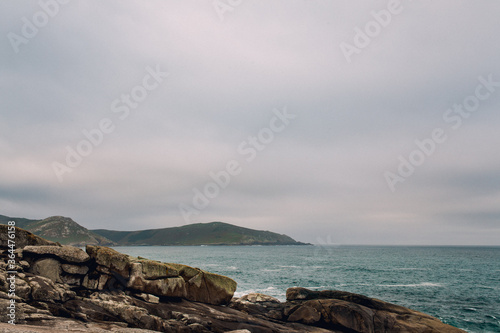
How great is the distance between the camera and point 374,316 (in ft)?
76.9

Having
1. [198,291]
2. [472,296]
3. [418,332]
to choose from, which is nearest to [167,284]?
[198,291]

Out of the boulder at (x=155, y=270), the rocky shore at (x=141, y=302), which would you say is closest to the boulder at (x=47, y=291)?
the rocky shore at (x=141, y=302)

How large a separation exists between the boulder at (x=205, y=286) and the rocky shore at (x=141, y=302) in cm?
8

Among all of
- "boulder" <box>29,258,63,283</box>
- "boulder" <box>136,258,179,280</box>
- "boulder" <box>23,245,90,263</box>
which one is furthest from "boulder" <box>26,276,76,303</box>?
"boulder" <box>136,258,179,280</box>

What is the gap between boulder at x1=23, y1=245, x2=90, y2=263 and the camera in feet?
61.2

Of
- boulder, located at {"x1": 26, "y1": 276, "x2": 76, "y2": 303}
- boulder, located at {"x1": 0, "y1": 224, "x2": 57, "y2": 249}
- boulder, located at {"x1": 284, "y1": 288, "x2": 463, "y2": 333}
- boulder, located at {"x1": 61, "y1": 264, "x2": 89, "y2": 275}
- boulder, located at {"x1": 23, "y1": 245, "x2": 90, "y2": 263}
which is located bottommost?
boulder, located at {"x1": 284, "y1": 288, "x2": 463, "y2": 333}

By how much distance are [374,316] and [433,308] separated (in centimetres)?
2071

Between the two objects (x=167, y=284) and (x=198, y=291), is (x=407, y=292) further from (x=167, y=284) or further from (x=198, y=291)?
(x=167, y=284)

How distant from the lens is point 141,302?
19.5 m

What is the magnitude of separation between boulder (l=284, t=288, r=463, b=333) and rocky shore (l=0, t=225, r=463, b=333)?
0.08 m

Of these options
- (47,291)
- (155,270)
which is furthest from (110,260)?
(47,291)

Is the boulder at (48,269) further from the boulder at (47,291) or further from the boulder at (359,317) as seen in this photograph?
the boulder at (359,317)

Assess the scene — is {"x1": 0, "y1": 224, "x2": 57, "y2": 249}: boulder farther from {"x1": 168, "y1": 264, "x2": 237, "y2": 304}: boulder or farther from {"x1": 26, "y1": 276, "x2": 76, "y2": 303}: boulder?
{"x1": 168, "y1": 264, "x2": 237, "y2": 304}: boulder

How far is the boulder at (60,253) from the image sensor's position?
18641 millimetres
